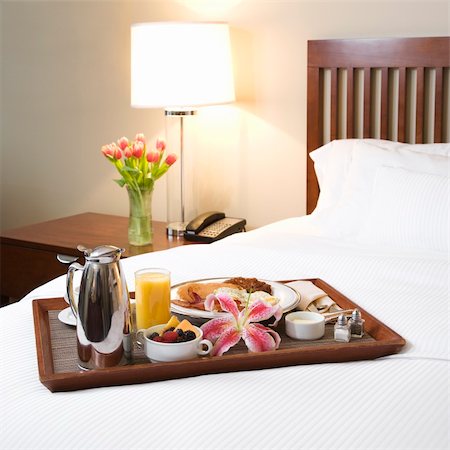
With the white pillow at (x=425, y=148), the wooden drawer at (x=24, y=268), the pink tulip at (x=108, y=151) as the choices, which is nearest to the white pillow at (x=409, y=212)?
the white pillow at (x=425, y=148)

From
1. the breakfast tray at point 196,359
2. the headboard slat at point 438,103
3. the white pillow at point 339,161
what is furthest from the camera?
the headboard slat at point 438,103

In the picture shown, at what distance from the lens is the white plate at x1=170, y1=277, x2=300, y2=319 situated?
4.92 ft

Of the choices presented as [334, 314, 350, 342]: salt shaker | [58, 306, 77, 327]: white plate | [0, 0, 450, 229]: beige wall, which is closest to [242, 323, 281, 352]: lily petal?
[334, 314, 350, 342]: salt shaker

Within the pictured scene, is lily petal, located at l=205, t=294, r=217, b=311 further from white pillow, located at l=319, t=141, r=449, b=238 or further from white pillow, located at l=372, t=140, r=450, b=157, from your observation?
white pillow, located at l=372, t=140, r=450, b=157

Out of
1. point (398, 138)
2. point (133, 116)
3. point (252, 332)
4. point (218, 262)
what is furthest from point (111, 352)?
point (133, 116)

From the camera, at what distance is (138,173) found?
2.71m

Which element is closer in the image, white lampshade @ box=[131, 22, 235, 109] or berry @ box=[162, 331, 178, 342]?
berry @ box=[162, 331, 178, 342]

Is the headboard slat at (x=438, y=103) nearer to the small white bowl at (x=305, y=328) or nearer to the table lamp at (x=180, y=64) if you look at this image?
the table lamp at (x=180, y=64)

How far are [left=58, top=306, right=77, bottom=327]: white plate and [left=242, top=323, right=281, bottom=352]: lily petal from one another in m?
0.38

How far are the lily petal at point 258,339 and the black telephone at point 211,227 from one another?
143 centimetres

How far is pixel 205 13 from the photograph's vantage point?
3.03 m

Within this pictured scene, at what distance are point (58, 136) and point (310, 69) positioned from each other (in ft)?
4.35

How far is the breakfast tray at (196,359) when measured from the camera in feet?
4.11

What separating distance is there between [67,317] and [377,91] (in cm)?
159
